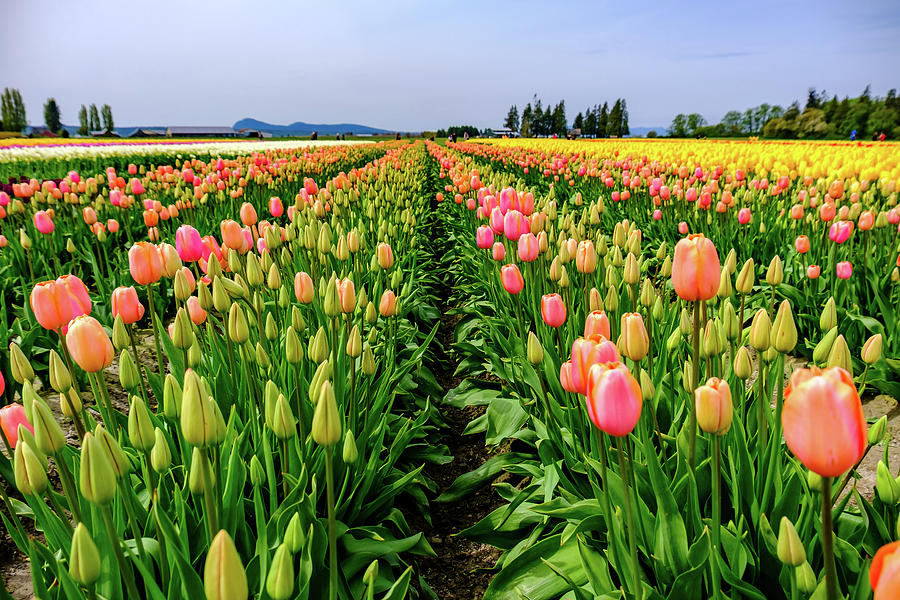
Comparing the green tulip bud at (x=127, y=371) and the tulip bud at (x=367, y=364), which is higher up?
the green tulip bud at (x=127, y=371)

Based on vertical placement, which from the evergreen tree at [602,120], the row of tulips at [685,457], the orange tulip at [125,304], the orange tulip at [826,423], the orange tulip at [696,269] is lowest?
the row of tulips at [685,457]

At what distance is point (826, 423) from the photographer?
916 mm

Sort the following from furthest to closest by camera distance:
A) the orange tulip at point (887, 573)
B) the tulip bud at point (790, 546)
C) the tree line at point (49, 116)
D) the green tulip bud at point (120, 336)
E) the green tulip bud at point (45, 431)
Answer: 1. the tree line at point (49, 116)
2. the green tulip bud at point (120, 336)
3. the green tulip bud at point (45, 431)
4. the tulip bud at point (790, 546)
5. the orange tulip at point (887, 573)

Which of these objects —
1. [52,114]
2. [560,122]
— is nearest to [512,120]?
[560,122]

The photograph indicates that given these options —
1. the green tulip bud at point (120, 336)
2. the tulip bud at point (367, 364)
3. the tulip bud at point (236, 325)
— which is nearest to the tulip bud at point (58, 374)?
the green tulip bud at point (120, 336)

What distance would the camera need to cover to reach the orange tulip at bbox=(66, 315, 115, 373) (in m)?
1.55

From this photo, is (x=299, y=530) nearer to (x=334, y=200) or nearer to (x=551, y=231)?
(x=551, y=231)

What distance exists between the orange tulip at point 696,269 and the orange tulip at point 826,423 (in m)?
0.70

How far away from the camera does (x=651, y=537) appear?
69.0 inches

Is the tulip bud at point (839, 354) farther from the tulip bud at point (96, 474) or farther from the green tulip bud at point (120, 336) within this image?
the green tulip bud at point (120, 336)

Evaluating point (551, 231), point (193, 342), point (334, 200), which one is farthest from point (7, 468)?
point (334, 200)

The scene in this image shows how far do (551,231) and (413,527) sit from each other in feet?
7.17

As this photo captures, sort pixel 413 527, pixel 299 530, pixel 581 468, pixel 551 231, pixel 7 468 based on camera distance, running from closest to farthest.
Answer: pixel 299 530
pixel 7 468
pixel 581 468
pixel 413 527
pixel 551 231

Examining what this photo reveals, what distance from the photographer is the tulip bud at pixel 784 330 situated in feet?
5.49
